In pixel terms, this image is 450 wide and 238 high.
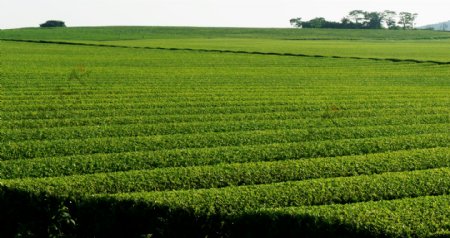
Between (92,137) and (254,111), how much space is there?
5413mm

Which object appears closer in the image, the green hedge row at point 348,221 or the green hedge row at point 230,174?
the green hedge row at point 348,221

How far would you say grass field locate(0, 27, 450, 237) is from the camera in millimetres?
7715

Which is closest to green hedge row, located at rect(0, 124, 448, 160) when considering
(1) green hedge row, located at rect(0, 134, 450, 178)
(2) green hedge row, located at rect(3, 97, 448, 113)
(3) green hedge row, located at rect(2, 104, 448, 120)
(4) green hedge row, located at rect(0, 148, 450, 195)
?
(1) green hedge row, located at rect(0, 134, 450, 178)

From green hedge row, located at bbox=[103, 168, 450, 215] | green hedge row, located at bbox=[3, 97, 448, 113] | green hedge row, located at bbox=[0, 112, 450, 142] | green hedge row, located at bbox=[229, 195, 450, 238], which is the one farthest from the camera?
green hedge row, located at bbox=[3, 97, 448, 113]

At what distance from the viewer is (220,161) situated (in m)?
10.3

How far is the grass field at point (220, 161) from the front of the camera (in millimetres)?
7715

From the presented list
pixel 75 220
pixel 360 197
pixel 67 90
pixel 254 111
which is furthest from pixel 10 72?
pixel 360 197

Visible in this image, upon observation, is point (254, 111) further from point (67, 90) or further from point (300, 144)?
point (67, 90)

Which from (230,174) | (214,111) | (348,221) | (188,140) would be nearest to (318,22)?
(214,111)

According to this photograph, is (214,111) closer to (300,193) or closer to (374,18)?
(300,193)

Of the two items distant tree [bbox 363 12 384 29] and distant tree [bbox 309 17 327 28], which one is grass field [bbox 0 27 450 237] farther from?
distant tree [bbox 363 12 384 29]

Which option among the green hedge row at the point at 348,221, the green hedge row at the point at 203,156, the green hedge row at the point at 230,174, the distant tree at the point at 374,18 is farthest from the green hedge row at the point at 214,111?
the distant tree at the point at 374,18

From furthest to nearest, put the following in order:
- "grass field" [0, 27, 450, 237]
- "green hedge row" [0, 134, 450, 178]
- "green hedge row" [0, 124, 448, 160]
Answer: "green hedge row" [0, 124, 448, 160] < "green hedge row" [0, 134, 450, 178] < "grass field" [0, 27, 450, 237]

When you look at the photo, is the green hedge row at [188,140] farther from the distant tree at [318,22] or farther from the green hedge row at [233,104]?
the distant tree at [318,22]
